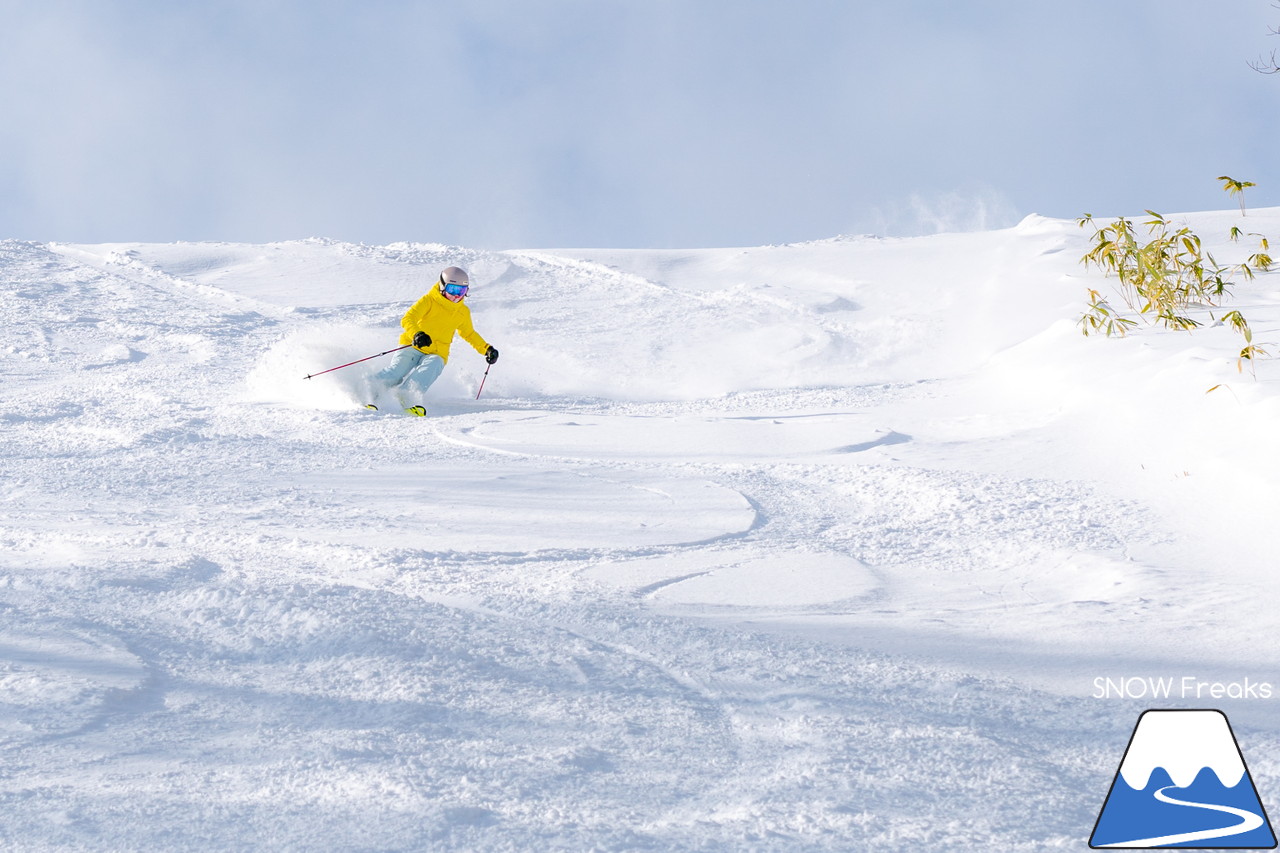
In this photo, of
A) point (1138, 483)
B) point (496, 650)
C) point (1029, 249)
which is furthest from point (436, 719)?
point (1029, 249)

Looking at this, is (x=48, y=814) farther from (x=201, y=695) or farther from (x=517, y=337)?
(x=517, y=337)

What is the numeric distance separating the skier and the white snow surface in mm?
313

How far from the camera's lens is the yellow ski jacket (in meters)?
6.98

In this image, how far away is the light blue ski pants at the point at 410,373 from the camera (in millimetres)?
6875

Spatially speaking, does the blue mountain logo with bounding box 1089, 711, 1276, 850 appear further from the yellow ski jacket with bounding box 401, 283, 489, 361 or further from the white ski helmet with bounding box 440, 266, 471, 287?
the white ski helmet with bounding box 440, 266, 471, 287

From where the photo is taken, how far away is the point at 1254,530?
350 cm

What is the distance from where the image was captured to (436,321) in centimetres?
704

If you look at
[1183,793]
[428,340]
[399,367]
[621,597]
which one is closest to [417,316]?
[428,340]

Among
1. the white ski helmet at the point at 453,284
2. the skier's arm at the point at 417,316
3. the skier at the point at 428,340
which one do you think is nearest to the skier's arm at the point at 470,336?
the skier at the point at 428,340

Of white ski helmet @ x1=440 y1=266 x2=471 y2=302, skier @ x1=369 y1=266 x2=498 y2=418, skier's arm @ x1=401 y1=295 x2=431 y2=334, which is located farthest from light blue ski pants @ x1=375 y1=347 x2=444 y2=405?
white ski helmet @ x1=440 y1=266 x2=471 y2=302

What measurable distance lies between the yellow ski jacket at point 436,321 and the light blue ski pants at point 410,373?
64 mm

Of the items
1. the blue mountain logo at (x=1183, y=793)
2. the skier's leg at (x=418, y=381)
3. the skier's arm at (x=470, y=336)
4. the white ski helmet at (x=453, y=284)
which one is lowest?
the blue mountain logo at (x=1183, y=793)

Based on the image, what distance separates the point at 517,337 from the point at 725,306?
91.6 inches

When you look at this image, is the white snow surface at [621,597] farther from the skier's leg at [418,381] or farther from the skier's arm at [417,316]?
the skier's arm at [417,316]
